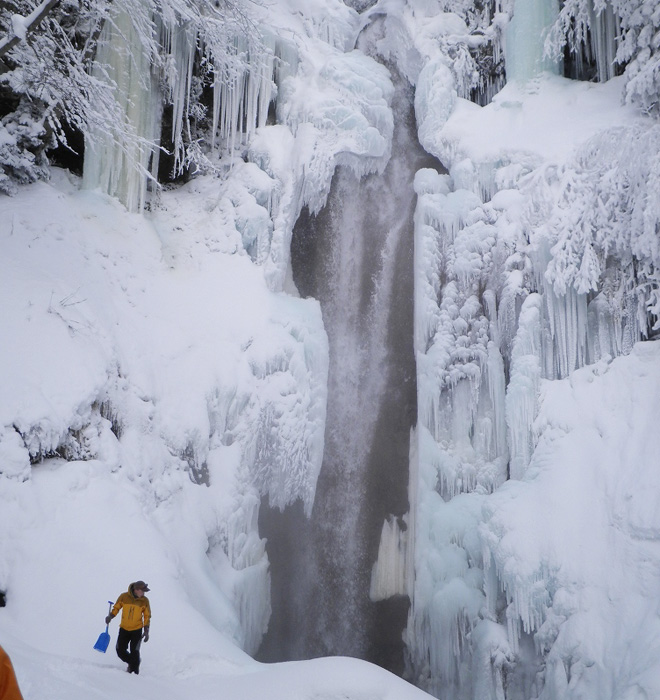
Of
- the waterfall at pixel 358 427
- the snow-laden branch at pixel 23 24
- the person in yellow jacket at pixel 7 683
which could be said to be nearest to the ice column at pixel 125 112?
the waterfall at pixel 358 427

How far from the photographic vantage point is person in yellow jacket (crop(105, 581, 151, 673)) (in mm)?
4445

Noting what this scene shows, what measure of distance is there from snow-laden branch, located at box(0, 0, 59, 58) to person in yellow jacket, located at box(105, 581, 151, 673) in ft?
13.5

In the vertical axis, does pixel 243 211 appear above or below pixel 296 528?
above

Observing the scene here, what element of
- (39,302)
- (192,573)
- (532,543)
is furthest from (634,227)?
(39,302)

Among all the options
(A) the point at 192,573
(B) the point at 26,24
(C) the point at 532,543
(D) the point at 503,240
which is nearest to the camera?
(B) the point at 26,24

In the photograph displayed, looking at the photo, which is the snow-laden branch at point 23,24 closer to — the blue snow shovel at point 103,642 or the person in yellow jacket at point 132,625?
the person in yellow jacket at point 132,625

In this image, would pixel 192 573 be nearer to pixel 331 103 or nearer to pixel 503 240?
pixel 503 240

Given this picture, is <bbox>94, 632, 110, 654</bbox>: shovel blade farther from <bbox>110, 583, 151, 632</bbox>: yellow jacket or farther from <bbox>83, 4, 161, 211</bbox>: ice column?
<bbox>83, 4, 161, 211</bbox>: ice column

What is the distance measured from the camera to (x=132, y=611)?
4.46 metres

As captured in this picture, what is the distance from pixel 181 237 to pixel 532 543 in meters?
6.73

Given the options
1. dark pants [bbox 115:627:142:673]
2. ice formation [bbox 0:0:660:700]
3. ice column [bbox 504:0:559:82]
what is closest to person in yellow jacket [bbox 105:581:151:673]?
dark pants [bbox 115:627:142:673]

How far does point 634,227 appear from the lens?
26.7 ft

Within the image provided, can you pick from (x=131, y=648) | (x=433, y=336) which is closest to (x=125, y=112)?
(x=433, y=336)

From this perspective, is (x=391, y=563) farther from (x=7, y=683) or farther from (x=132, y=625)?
(x=7, y=683)
